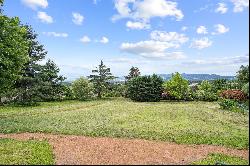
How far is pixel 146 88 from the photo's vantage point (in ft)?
223

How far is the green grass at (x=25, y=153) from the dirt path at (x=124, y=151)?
61 centimetres

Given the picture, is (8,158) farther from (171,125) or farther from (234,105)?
(234,105)

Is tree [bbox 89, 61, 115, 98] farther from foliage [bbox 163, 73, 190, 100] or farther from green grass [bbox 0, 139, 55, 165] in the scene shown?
green grass [bbox 0, 139, 55, 165]

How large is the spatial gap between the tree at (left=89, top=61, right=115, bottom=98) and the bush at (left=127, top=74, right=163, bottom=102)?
8939 mm

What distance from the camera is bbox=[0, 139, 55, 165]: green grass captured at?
20219 millimetres

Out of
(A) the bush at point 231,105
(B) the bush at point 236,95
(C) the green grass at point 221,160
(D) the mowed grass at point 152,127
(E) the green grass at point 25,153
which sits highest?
(B) the bush at point 236,95

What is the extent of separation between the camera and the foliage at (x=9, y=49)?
35.9 m

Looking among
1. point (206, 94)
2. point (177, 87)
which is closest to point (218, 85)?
point (206, 94)

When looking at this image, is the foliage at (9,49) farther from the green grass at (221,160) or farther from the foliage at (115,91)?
the foliage at (115,91)

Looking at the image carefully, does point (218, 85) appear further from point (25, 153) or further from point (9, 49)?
point (25, 153)

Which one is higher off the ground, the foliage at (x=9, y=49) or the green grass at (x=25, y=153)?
the foliage at (x=9, y=49)

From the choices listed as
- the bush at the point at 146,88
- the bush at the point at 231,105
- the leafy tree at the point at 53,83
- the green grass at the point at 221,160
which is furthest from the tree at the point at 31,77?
the green grass at the point at 221,160

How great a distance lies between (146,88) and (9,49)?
36.0 meters

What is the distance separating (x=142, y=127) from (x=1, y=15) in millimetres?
18224
